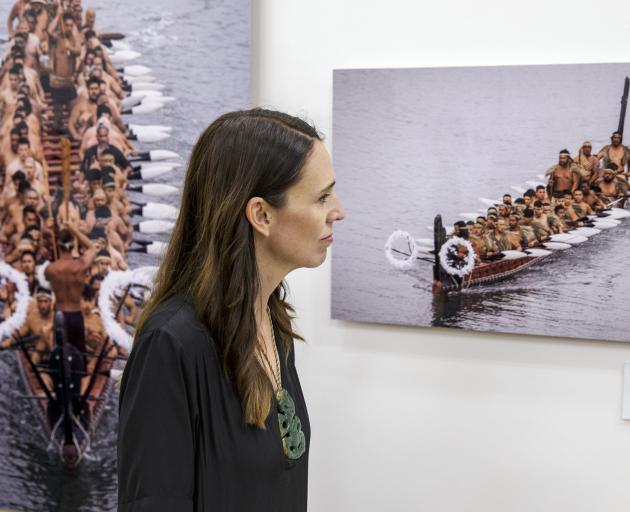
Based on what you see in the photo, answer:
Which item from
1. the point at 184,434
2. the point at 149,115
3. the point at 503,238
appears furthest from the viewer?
the point at 149,115

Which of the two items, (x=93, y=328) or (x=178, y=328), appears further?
(x=93, y=328)

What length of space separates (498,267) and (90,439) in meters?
1.05

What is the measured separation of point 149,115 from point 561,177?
91cm

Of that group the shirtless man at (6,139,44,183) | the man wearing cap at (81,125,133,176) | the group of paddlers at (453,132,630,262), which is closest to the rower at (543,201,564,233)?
the group of paddlers at (453,132,630,262)

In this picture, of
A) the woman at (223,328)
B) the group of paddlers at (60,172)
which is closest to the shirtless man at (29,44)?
the group of paddlers at (60,172)

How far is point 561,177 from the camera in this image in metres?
1.44

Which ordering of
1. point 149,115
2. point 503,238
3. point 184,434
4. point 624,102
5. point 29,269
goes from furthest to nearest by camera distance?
point 29,269, point 149,115, point 503,238, point 624,102, point 184,434

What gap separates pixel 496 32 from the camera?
1.47m

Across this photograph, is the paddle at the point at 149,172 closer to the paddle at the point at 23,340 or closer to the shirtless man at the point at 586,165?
the paddle at the point at 23,340

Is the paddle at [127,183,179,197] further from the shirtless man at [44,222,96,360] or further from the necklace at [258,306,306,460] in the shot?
the necklace at [258,306,306,460]

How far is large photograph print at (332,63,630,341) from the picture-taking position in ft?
4.66

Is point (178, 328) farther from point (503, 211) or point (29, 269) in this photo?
point (29, 269)

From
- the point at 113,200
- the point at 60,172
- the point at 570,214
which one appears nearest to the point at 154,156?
the point at 113,200

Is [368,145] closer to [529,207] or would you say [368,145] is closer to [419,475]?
[529,207]
